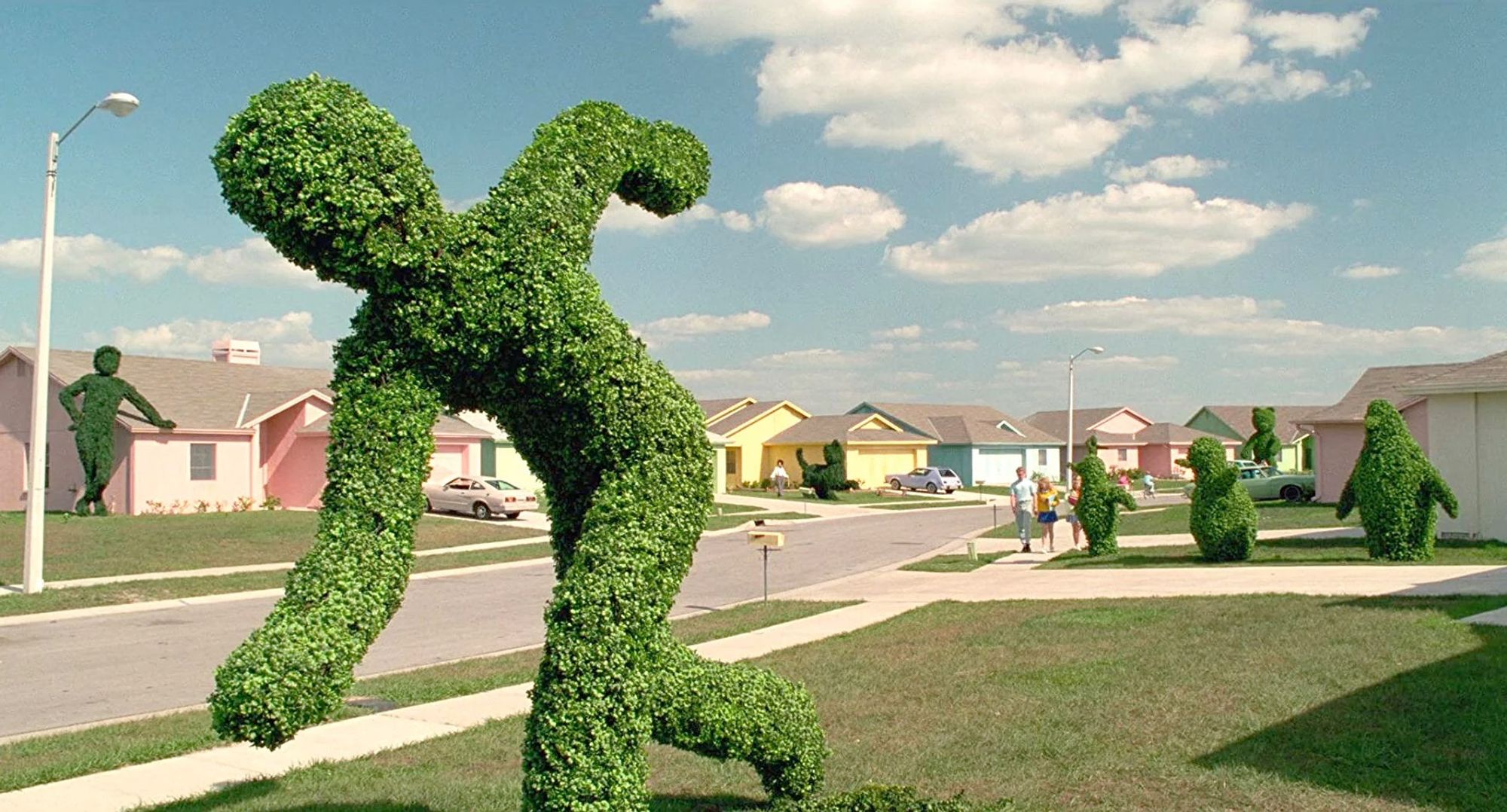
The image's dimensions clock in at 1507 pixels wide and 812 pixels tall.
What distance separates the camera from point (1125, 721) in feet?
26.6

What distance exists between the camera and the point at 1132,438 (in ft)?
236

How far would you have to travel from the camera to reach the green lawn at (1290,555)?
17.7 metres

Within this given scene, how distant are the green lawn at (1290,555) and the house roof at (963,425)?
37.7m

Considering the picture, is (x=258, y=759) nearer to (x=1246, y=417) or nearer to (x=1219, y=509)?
(x=1219, y=509)

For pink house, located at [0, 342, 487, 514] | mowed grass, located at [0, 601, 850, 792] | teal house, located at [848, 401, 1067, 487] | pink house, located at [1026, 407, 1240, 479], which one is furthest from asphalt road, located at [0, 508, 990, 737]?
pink house, located at [1026, 407, 1240, 479]

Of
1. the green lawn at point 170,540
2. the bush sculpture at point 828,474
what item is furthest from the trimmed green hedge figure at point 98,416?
the bush sculpture at point 828,474

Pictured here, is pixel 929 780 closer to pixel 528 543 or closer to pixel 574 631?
pixel 574 631

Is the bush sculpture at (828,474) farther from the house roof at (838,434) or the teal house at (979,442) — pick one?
the teal house at (979,442)

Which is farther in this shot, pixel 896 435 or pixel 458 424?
pixel 896 435

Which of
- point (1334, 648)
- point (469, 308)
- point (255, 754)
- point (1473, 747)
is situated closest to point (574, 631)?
point (469, 308)

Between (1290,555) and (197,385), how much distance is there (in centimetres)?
2892

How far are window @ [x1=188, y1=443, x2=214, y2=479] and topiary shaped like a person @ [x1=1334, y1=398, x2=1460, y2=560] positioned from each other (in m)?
27.2

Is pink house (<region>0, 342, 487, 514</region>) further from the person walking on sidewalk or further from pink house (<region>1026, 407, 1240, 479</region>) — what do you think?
pink house (<region>1026, 407, 1240, 479</region>)

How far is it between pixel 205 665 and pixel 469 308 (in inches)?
362
